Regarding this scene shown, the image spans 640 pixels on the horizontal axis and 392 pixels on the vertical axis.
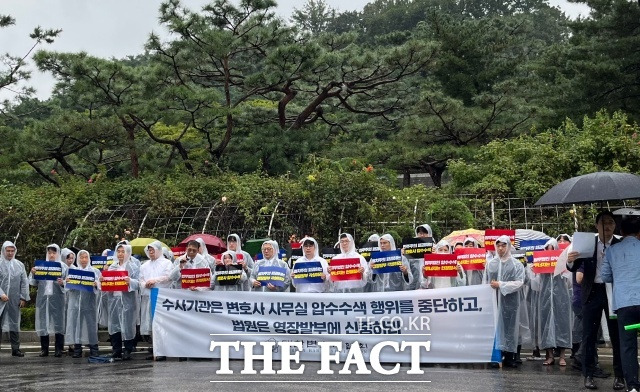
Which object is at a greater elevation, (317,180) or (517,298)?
(317,180)

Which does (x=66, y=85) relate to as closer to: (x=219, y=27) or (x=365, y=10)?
(x=219, y=27)

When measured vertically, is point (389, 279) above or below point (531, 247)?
below

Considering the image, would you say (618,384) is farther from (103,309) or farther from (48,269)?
(48,269)

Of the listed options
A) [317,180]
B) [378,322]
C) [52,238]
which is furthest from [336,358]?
[52,238]

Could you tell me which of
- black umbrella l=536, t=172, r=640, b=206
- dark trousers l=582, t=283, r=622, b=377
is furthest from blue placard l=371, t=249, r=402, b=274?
dark trousers l=582, t=283, r=622, b=377

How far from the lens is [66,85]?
27734mm

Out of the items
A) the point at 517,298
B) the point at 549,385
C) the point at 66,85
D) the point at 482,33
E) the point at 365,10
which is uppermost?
the point at 365,10

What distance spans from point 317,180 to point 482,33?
15411 millimetres

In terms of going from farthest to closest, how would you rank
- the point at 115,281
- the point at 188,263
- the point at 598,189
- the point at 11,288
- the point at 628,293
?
the point at 11,288, the point at 115,281, the point at 188,263, the point at 598,189, the point at 628,293

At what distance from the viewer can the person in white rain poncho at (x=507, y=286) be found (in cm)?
1366

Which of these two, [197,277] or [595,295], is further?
[197,277]

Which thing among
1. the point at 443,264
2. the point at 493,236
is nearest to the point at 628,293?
the point at 443,264

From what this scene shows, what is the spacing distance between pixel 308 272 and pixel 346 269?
1.85 ft

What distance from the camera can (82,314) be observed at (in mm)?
16203
